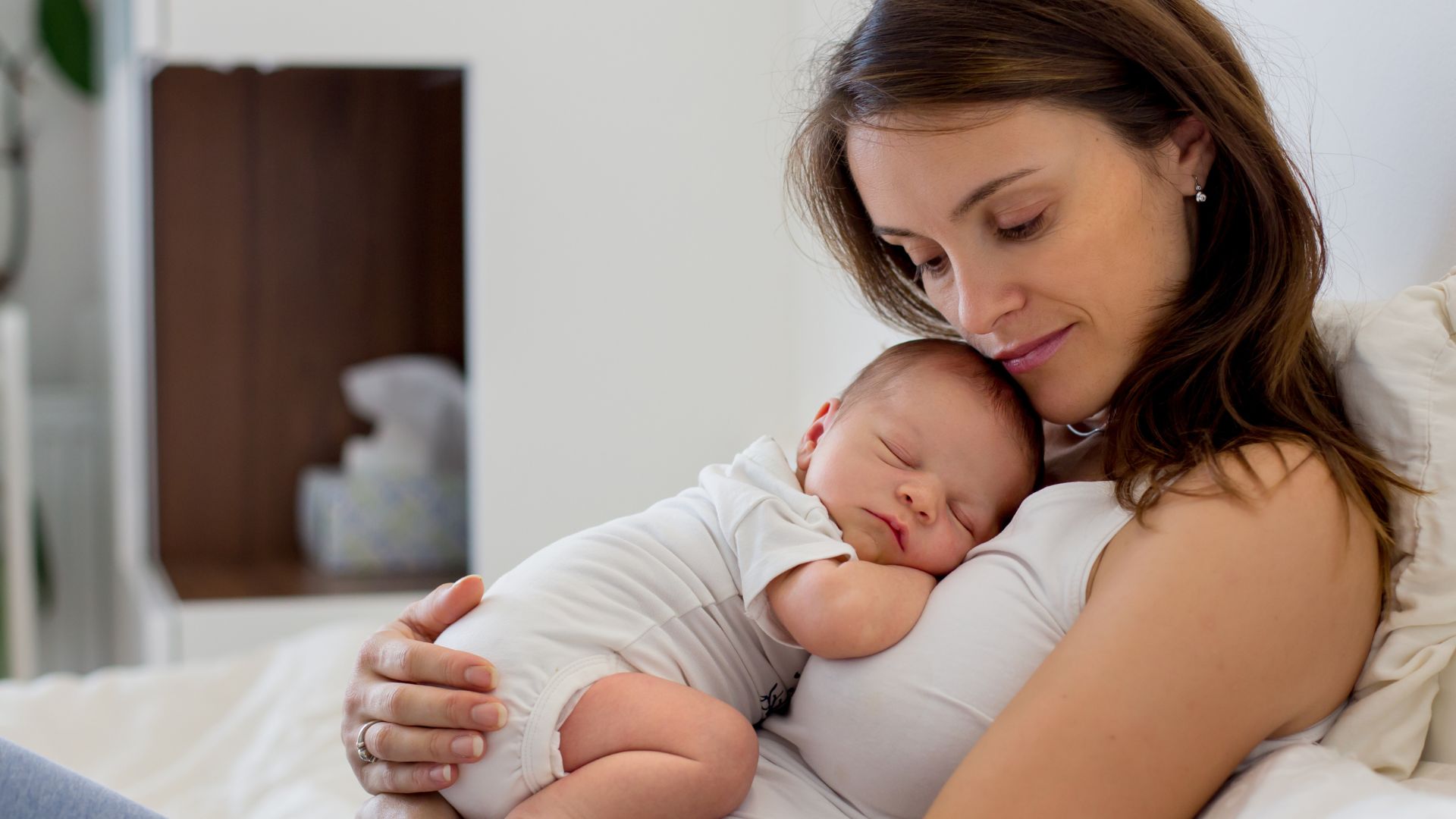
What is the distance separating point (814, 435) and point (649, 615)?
25cm

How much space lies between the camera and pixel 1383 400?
96cm

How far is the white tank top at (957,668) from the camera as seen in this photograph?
3.03 ft

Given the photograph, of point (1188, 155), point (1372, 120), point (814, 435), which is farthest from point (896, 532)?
point (1372, 120)

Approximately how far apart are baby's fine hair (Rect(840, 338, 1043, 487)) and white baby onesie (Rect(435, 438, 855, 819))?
0.11 m

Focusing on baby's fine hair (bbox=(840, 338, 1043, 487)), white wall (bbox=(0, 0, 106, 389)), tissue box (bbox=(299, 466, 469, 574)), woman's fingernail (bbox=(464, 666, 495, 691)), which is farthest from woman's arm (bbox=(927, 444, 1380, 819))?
white wall (bbox=(0, 0, 106, 389))

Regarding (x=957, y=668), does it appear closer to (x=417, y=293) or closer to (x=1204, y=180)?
(x=1204, y=180)

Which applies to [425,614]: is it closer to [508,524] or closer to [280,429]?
[508,524]

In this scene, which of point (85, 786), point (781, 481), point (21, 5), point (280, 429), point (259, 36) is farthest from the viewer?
point (21, 5)

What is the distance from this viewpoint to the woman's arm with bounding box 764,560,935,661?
37.0 inches

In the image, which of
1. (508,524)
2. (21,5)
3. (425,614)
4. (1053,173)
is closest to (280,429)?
(508,524)

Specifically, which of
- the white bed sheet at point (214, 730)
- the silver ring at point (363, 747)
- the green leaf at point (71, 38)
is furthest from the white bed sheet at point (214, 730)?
the green leaf at point (71, 38)

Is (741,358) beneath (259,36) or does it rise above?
beneath

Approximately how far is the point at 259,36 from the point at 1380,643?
2.14m

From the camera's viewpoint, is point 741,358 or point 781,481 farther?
point 741,358
